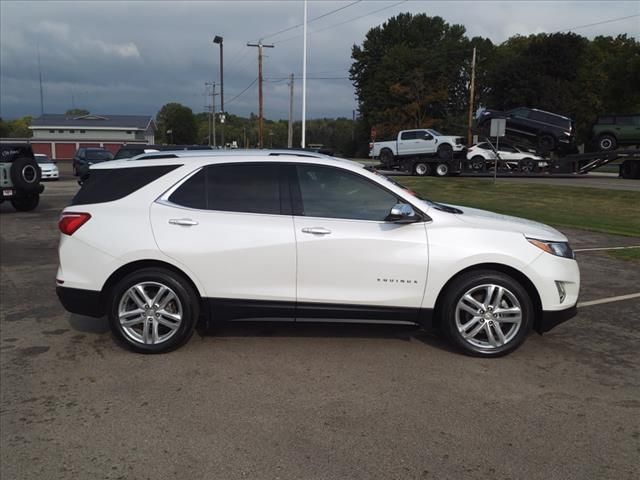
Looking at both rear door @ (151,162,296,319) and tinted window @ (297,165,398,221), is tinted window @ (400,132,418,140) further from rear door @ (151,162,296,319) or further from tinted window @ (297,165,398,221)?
rear door @ (151,162,296,319)

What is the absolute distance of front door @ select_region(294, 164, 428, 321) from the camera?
4.71 meters

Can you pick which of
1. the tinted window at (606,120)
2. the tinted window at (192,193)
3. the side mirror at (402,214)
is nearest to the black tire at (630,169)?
the tinted window at (606,120)

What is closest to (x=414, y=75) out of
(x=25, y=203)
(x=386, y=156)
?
(x=386, y=156)

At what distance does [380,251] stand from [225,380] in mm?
1619

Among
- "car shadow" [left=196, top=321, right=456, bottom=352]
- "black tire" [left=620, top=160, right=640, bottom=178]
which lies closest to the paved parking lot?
"car shadow" [left=196, top=321, right=456, bottom=352]

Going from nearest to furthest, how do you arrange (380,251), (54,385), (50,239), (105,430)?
(105,430)
(54,385)
(380,251)
(50,239)

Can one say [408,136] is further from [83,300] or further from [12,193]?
[83,300]

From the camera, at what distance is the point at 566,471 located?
3.14 meters

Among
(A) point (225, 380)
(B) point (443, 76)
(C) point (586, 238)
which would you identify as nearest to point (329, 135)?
(B) point (443, 76)

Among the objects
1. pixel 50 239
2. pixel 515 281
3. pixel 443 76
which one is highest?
pixel 443 76

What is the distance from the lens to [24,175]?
50.8 ft

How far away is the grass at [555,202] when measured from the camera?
47.8 feet

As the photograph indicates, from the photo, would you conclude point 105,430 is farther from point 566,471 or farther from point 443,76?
point 443,76

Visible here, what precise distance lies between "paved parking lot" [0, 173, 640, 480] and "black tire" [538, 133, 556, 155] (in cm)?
2658
